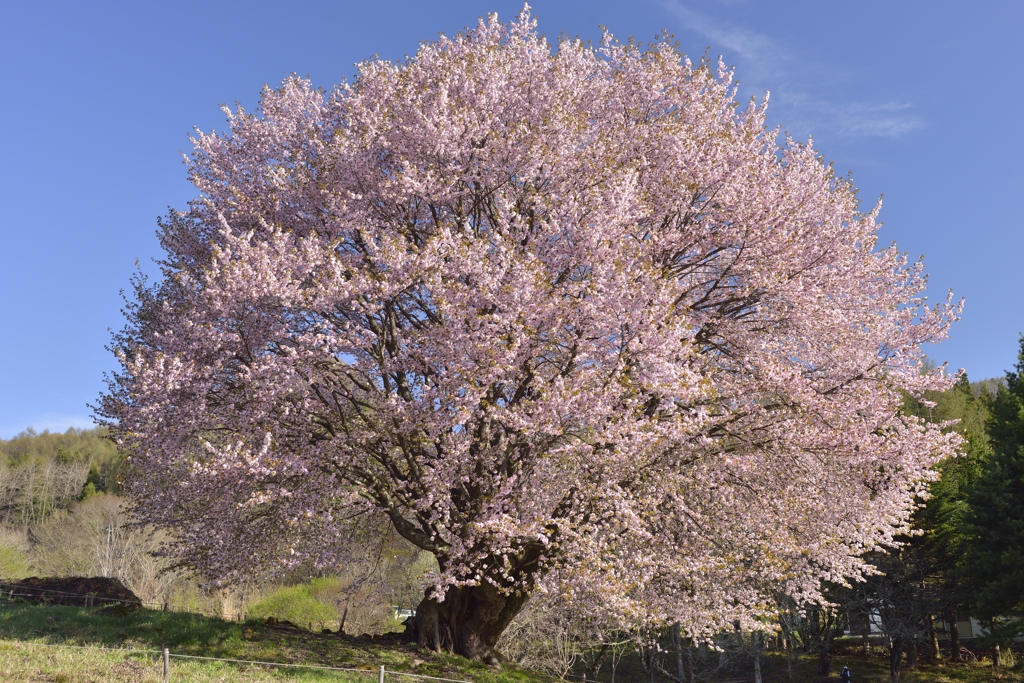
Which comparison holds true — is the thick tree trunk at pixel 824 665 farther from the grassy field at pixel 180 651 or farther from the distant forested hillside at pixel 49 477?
the distant forested hillside at pixel 49 477

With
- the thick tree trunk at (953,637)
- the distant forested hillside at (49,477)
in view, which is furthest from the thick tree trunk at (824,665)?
the distant forested hillside at (49,477)

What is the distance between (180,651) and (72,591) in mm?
9822

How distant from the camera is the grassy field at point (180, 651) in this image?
38.7ft

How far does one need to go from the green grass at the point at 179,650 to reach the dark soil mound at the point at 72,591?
2.13 m

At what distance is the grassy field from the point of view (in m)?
11.8

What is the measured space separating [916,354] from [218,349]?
51.6 ft

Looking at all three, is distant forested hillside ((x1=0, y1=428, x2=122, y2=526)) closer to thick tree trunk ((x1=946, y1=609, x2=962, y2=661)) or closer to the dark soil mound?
the dark soil mound

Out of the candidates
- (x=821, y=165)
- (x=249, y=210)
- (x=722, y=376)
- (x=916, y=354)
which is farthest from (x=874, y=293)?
(x=249, y=210)

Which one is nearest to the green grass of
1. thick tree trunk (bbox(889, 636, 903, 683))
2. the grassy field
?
the grassy field

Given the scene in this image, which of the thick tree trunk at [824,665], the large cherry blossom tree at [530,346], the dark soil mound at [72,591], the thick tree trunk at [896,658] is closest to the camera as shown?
the large cherry blossom tree at [530,346]

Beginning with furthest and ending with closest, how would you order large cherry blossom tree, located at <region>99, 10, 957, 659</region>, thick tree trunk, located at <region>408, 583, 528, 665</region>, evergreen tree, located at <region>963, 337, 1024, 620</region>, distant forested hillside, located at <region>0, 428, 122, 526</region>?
distant forested hillside, located at <region>0, 428, 122, 526</region>
evergreen tree, located at <region>963, 337, 1024, 620</region>
thick tree trunk, located at <region>408, 583, 528, 665</region>
large cherry blossom tree, located at <region>99, 10, 957, 659</region>

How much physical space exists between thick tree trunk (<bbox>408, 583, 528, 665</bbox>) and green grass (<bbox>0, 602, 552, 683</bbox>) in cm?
55

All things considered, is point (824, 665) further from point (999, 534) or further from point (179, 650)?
point (179, 650)

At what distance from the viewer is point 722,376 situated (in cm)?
1689
